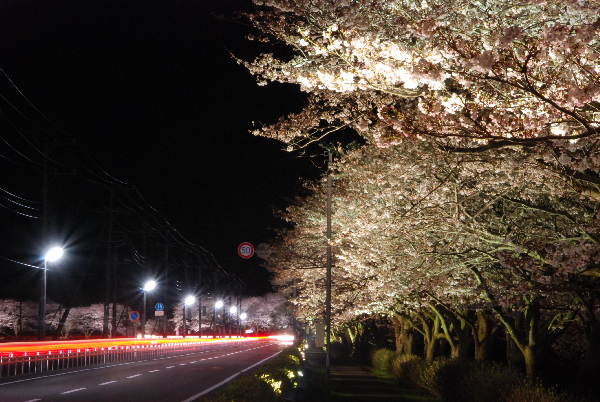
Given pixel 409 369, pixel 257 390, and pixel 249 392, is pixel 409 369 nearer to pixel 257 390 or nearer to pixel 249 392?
pixel 257 390

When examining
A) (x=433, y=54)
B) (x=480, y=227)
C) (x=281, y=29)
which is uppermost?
(x=281, y=29)

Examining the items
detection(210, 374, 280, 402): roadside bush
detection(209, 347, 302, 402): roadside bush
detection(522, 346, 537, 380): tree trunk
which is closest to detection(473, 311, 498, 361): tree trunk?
detection(522, 346, 537, 380): tree trunk

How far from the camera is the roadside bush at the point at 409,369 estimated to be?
23639 millimetres

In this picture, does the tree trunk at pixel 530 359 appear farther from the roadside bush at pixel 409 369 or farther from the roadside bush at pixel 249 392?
the roadside bush at pixel 249 392

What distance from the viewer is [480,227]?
14359 millimetres

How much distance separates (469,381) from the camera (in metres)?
16.2

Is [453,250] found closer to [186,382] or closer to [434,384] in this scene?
[434,384]

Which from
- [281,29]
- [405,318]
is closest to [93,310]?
[405,318]

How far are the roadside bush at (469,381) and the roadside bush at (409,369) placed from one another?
129 centimetres

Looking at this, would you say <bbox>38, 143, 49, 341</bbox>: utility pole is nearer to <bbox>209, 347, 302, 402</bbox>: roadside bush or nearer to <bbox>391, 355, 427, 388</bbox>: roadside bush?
<bbox>209, 347, 302, 402</bbox>: roadside bush

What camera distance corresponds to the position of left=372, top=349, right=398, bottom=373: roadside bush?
3234 cm

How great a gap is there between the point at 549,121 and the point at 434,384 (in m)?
14.1

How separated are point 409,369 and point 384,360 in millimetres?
8879

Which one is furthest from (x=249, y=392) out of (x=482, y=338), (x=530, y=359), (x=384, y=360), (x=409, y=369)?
(x=384, y=360)
